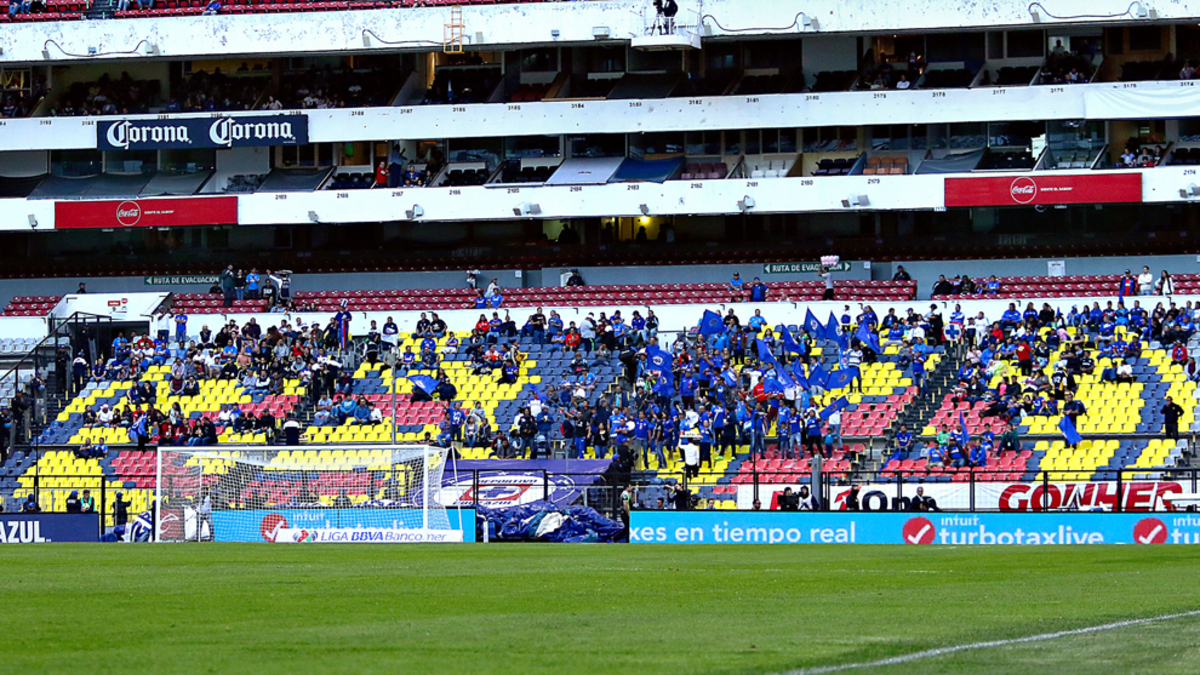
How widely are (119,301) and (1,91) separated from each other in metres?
10.8

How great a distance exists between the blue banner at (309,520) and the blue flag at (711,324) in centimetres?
1410

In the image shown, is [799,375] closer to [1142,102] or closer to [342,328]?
[342,328]

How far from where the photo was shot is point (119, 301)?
55812 millimetres

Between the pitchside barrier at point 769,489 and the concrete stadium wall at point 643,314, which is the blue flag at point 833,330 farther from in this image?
the pitchside barrier at point 769,489

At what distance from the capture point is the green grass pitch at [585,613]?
9680mm

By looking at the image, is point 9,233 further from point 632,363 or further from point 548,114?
point 632,363

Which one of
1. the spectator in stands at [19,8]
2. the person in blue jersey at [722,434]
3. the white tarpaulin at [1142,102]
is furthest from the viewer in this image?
the spectator in stands at [19,8]

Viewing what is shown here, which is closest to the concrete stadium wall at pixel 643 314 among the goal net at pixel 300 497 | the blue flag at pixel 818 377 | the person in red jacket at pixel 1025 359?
the person in red jacket at pixel 1025 359

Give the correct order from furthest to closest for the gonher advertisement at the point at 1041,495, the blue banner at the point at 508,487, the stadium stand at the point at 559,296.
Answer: the stadium stand at the point at 559,296, the blue banner at the point at 508,487, the gonher advertisement at the point at 1041,495

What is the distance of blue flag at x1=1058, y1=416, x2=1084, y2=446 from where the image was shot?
38.7 m

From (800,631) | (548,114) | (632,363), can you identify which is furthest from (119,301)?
(800,631)

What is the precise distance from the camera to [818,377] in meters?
40.9

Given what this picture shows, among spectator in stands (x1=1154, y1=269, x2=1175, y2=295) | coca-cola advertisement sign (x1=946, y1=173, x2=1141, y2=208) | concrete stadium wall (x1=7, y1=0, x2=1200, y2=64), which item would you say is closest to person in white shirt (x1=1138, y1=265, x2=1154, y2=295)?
spectator in stands (x1=1154, y1=269, x2=1175, y2=295)

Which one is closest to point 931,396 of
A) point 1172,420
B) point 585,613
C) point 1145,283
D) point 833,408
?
point 833,408
